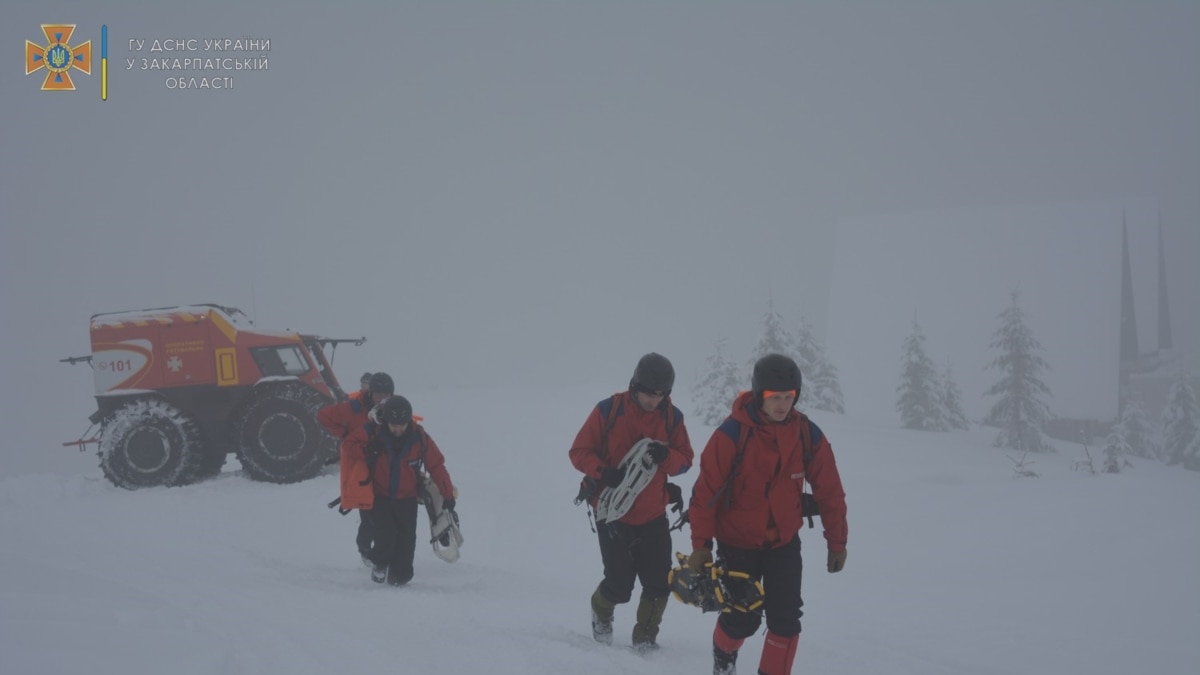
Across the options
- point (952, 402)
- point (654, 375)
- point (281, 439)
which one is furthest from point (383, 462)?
point (952, 402)

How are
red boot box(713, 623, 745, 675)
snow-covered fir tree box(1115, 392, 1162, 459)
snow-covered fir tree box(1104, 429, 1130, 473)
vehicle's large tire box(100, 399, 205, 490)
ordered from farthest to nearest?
snow-covered fir tree box(1115, 392, 1162, 459), snow-covered fir tree box(1104, 429, 1130, 473), vehicle's large tire box(100, 399, 205, 490), red boot box(713, 623, 745, 675)

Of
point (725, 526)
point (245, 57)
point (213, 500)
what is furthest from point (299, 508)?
point (245, 57)

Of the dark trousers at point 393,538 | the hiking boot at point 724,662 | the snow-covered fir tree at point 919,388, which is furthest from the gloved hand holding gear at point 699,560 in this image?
the snow-covered fir tree at point 919,388

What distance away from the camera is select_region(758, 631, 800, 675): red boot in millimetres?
4398

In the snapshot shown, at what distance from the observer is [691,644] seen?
5.89 metres

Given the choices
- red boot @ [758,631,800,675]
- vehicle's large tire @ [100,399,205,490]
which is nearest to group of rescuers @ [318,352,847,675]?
red boot @ [758,631,800,675]

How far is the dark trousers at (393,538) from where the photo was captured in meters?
7.34

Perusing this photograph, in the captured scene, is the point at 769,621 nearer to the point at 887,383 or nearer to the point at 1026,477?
the point at 1026,477

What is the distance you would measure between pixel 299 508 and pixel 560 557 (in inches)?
171

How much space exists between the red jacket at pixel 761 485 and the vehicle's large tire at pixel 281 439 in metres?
10.5

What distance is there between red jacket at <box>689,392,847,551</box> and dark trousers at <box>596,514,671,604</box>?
3.53ft

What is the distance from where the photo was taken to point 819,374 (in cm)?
2916

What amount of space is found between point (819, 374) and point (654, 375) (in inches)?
995

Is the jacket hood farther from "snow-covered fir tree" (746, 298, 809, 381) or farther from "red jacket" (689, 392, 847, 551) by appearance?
"snow-covered fir tree" (746, 298, 809, 381)
